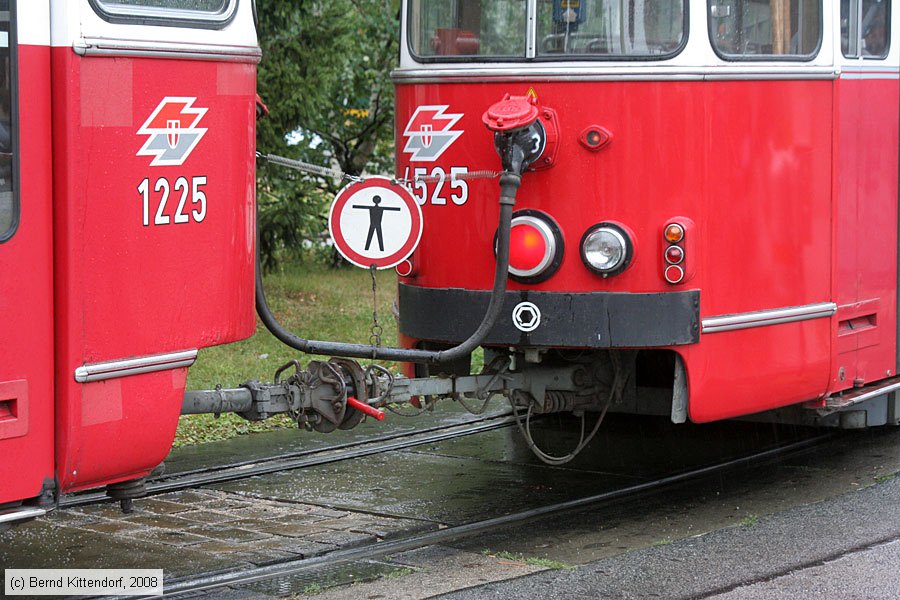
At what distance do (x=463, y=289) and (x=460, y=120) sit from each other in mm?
797

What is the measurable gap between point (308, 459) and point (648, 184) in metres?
3.00

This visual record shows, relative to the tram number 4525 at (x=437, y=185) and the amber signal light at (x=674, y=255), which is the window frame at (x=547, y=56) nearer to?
the tram number 4525 at (x=437, y=185)

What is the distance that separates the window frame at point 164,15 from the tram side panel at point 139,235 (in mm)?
139

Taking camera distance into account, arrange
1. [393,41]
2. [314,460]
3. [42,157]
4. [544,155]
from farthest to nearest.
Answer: [393,41]
[314,460]
[544,155]
[42,157]

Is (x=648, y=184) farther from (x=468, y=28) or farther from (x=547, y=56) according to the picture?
(x=468, y=28)

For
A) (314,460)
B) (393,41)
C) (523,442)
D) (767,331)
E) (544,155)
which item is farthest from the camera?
(393,41)

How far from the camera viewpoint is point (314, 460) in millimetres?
8000

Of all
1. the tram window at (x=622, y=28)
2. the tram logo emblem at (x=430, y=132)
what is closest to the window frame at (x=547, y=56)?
the tram window at (x=622, y=28)

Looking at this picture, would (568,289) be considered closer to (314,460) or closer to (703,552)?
(703,552)

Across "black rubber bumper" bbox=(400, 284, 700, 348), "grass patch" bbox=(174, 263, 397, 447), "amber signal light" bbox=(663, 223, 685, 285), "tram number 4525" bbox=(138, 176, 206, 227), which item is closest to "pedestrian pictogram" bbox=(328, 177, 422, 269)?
"black rubber bumper" bbox=(400, 284, 700, 348)

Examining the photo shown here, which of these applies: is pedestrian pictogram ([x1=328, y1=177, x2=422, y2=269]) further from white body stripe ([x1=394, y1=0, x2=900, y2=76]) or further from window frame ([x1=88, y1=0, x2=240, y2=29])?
window frame ([x1=88, y1=0, x2=240, y2=29])

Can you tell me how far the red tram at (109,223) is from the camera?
14.7ft

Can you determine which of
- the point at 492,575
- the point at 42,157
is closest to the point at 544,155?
the point at 492,575

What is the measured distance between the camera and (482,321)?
6.09 metres
